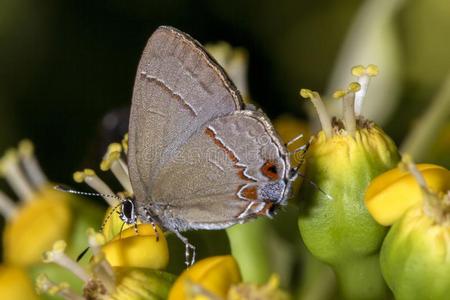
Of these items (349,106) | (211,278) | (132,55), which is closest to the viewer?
(211,278)

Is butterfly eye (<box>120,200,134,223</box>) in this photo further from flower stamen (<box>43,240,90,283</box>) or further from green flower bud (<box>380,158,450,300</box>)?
green flower bud (<box>380,158,450,300</box>)

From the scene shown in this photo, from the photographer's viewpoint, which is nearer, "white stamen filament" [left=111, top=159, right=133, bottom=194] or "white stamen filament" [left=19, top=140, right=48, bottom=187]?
"white stamen filament" [left=111, top=159, right=133, bottom=194]

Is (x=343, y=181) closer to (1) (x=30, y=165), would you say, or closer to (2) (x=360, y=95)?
(2) (x=360, y=95)

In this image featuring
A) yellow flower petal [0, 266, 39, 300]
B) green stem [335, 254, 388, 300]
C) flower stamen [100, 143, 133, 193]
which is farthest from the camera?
yellow flower petal [0, 266, 39, 300]

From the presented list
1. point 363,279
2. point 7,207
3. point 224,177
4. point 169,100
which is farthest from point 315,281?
point 7,207

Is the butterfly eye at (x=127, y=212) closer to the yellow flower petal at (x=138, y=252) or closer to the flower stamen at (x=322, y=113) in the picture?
the yellow flower petal at (x=138, y=252)

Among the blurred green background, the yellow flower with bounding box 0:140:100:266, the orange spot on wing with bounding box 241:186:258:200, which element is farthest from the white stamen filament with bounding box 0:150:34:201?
Answer: the orange spot on wing with bounding box 241:186:258:200

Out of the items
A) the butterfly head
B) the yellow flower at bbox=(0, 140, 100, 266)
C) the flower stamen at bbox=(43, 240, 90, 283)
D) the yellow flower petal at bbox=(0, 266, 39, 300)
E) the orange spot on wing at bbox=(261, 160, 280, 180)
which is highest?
the orange spot on wing at bbox=(261, 160, 280, 180)
